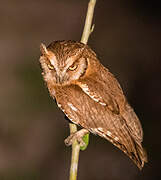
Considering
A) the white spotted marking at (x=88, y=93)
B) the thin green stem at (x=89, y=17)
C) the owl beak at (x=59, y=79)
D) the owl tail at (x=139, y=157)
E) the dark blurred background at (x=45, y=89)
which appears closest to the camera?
the thin green stem at (x=89, y=17)

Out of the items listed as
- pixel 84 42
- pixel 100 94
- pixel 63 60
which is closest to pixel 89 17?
pixel 84 42

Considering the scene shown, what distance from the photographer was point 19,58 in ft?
18.4

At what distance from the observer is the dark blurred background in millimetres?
5195

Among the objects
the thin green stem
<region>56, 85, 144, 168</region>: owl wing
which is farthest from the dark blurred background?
the thin green stem

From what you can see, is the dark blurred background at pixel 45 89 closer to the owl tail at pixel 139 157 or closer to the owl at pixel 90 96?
the owl at pixel 90 96

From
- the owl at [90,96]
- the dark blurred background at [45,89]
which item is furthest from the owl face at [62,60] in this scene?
the dark blurred background at [45,89]

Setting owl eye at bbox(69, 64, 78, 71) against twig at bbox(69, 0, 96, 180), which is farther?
owl eye at bbox(69, 64, 78, 71)

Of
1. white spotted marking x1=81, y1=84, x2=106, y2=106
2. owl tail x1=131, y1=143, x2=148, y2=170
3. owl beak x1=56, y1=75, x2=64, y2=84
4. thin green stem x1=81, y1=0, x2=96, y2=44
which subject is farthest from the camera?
white spotted marking x1=81, y1=84, x2=106, y2=106

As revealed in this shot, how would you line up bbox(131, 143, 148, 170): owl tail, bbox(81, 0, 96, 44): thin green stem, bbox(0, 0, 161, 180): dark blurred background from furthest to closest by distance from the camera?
bbox(0, 0, 161, 180): dark blurred background, bbox(131, 143, 148, 170): owl tail, bbox(81, 0, 96, 44): thin green stem

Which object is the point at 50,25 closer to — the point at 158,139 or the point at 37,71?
the point at 37,71

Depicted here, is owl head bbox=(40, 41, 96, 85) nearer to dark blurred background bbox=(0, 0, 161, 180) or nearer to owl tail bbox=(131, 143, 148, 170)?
owl tail bbox=(131, 143, 148, 170)

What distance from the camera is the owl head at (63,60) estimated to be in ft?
6.78

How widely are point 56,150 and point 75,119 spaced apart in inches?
118

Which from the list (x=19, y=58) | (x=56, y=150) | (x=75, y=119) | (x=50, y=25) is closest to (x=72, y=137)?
(x=75, y=119)
